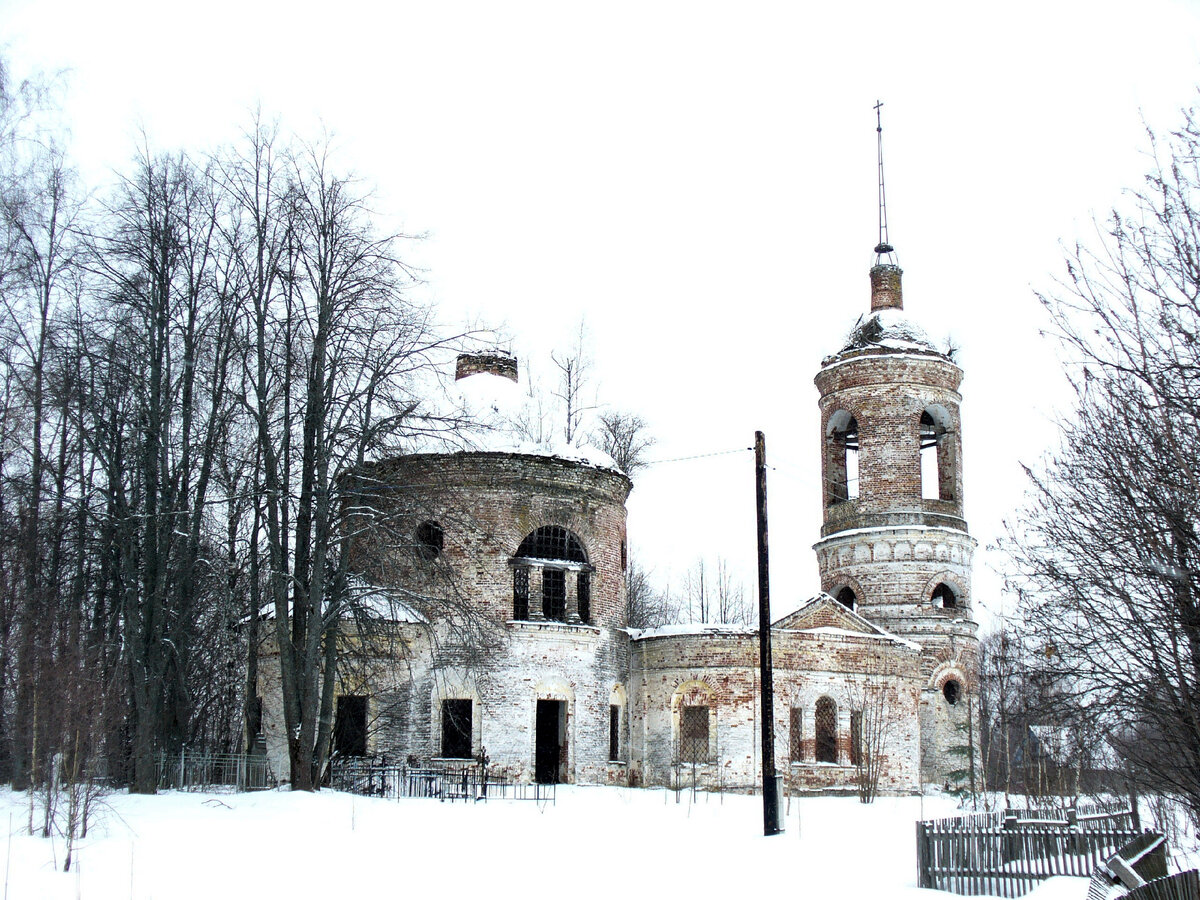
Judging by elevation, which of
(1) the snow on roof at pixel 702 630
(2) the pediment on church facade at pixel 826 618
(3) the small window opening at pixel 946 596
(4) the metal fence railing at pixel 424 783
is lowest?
(4) the metal fence railing at pixel 424 783

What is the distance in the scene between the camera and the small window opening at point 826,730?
90.9 feet

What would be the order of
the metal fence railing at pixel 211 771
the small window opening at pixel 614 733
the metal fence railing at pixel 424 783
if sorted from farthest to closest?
the small window opening at pixel 614 733, the metal fence railing at pixel 424 783, the metal fence railing at pixel 211 771

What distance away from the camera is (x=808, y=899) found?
1248 cm

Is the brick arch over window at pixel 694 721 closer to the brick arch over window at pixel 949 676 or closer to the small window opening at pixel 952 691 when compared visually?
the brick arch over window at pixel 949 676

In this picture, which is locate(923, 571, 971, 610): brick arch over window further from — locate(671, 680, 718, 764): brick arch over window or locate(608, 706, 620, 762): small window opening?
locate(608, 706, 620, 762): small window opening

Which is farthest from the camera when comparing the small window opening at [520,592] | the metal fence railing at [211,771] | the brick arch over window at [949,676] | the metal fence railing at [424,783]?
the brick arch over window at [949,676]

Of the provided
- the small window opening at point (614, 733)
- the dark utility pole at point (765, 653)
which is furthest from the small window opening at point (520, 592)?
the dark utility pole at point (765, 653)

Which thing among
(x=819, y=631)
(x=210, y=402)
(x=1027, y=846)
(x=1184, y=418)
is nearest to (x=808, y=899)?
(x=1027, y=846)

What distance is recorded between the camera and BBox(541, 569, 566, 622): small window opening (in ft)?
87.6

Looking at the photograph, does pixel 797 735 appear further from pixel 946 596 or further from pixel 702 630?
pixel 946 596

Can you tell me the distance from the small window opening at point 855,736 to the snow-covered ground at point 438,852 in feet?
21.8

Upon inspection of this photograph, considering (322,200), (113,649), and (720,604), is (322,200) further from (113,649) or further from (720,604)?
(720,604)

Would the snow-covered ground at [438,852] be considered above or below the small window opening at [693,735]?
below

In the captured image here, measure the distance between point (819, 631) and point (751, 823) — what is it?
29.8 feet
